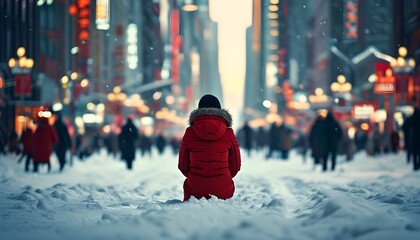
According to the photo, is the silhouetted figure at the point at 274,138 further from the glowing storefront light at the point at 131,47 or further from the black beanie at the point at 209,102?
the glowing storefront light at the point at 131,47

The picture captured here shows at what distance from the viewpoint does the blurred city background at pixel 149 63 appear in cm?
4259

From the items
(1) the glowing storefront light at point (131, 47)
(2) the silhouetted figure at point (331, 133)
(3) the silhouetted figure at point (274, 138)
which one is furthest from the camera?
(1) the glowing storefront light at point (131, 47)

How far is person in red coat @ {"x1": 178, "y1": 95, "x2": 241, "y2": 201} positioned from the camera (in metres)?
8.50

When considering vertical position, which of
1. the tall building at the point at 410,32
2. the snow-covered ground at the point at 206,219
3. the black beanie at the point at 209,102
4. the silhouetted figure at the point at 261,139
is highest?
the tall building at the point at 410,32

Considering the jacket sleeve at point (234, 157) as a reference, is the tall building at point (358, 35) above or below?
above

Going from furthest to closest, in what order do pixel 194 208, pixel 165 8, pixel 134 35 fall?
1. pixel 165 8
2. pixel 134 35
3. pixel 194 208

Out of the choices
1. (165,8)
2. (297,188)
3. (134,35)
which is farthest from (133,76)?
(297,188)

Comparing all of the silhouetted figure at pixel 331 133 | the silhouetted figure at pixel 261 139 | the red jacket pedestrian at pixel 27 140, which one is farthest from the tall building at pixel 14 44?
the silhouetted figure at pixel 331 133

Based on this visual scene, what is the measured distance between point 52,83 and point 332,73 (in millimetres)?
45397

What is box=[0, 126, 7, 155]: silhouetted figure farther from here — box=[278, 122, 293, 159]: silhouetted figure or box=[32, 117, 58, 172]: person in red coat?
box=[278, 122, 293, 159]: silhouetted figure

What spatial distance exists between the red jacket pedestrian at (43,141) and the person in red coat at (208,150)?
404 inches

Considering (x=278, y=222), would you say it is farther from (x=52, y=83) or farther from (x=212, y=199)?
(x=52, y=83)

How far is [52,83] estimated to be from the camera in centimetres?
5725

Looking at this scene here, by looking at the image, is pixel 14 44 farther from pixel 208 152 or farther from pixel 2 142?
pixel 208 152
